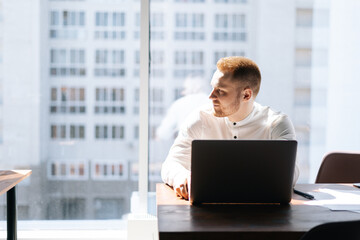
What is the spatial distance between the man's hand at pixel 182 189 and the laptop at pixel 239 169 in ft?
0.40

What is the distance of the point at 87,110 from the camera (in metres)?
2.92

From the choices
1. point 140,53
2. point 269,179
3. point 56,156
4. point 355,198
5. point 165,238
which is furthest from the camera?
point 56,156

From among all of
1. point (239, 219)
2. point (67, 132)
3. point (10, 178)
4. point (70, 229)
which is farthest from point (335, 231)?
point (70, 229)

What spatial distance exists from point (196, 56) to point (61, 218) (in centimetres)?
172

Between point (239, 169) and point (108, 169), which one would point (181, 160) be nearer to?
point (239, 169)

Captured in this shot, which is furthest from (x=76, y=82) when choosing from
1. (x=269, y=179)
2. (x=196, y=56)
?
(x=269, y=179)

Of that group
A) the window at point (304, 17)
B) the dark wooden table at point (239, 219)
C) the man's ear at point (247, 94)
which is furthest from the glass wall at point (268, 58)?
the dark wooden table at point (239, 219)

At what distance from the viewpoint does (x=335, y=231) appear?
877mm

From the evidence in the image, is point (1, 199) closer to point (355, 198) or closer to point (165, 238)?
point (165, 238)

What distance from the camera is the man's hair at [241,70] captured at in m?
1.75

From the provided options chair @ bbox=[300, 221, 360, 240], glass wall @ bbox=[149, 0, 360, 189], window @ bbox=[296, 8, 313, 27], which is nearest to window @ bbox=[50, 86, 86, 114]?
glass wall @ bbox=[149, 0, 360, 189]

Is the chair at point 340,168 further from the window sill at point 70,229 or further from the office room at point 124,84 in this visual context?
the window sill at point 70,229

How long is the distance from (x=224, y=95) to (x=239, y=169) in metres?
0.63

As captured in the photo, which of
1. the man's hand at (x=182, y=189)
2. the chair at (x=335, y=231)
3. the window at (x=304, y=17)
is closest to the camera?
the chair at (x=335, y=231)
